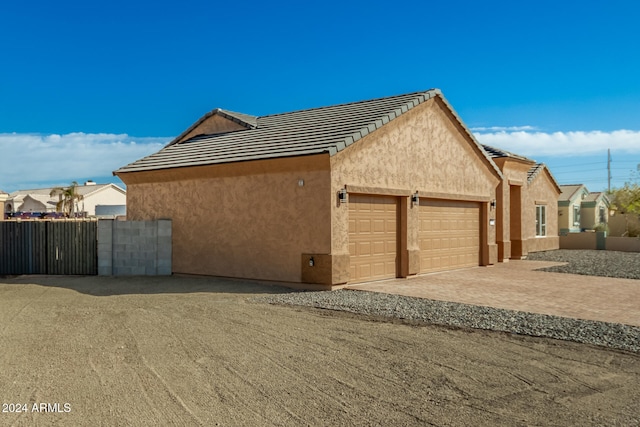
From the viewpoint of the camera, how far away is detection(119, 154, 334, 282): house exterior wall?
1341 centimetres

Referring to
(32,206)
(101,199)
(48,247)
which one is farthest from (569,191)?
(32,206)

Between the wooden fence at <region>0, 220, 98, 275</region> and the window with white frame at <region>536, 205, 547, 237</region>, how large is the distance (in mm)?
22672

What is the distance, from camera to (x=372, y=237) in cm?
1462

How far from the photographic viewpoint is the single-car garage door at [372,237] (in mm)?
13969

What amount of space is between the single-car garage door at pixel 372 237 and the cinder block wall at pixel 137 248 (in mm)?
6231

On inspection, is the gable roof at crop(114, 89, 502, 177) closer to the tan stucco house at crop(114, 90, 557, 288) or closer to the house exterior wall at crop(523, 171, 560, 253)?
the tan stucco house at crop(114, 90, 557, 288)

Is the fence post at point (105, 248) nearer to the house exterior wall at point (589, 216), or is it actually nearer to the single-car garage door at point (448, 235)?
the single-car garage door at point (448, 235)

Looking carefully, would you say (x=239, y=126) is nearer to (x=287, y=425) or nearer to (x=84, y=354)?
(x=84, y=354)

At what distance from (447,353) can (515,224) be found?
19.5m

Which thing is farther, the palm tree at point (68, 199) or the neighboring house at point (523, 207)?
the palm tree at point (68, 199)

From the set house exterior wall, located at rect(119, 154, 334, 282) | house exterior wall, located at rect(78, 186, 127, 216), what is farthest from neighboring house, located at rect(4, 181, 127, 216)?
house exterior wall, located at rect(119, 154, 334, 282)

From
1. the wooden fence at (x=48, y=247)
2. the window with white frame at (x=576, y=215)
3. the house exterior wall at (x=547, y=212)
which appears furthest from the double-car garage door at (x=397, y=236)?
the window with white frame at (x=576, y=215)

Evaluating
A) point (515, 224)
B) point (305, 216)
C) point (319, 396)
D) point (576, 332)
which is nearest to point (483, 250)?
point (515, 224)

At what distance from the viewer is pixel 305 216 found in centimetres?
1350
